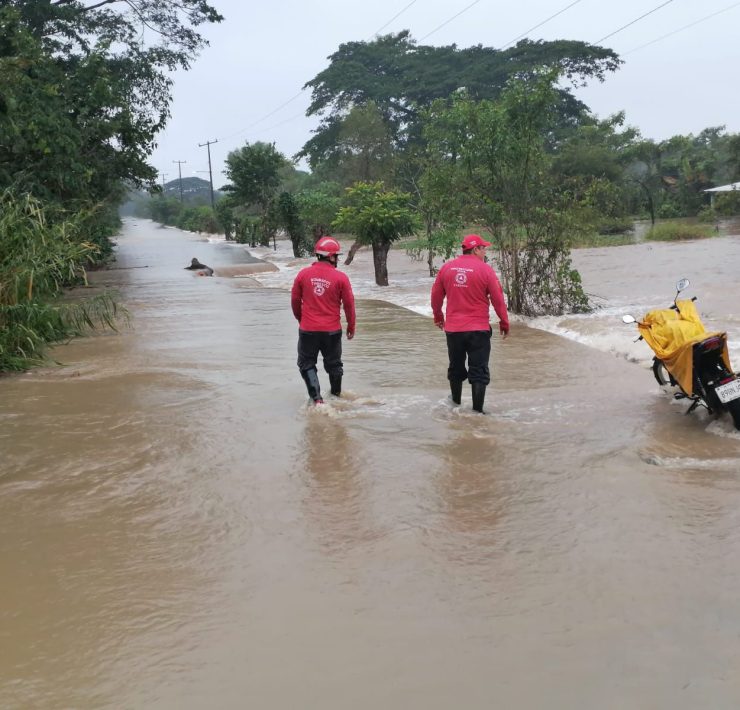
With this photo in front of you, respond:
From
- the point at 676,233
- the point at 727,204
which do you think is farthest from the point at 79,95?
the point at 727,204

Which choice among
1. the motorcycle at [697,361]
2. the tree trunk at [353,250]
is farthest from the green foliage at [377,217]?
the motorcycle at [697,361]

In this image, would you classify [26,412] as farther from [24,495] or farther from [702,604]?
[702,604]

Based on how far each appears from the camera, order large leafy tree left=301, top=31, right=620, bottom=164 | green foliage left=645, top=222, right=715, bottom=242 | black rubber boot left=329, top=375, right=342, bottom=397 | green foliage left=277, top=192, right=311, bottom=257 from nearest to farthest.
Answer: black rubber boot left=329, top=375, right=342, bottom=397 → green foliage left=645, top=222, right=715, bottom=242 → green foliage left=277, top=192, right=311, bottom=257 → large leafy tree left=301, top=31, right=620, bottom=164

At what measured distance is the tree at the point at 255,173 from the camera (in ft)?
124

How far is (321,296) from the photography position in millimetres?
6969

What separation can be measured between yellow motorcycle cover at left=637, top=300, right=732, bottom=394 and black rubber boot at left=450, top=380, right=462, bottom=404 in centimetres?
167

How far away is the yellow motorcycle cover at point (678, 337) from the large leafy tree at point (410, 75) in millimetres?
47871

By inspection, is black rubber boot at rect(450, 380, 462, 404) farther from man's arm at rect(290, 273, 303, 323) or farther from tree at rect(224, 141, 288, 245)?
→ tree at rect(224, 141, 288, 245)

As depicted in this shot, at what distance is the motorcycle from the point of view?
578cm

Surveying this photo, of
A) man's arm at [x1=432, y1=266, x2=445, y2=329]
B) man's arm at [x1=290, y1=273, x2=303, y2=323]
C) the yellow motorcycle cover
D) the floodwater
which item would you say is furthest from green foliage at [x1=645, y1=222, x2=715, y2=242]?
man's arm at [x1=290, y1=273, x2=303, y2=323]

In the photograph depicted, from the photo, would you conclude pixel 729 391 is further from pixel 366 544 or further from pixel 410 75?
pixel 410 75

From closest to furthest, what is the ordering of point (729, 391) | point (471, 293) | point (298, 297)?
point (729, 391), point (471, 293), point (298, 297)

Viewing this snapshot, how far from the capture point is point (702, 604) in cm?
341

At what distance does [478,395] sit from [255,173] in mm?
33272
